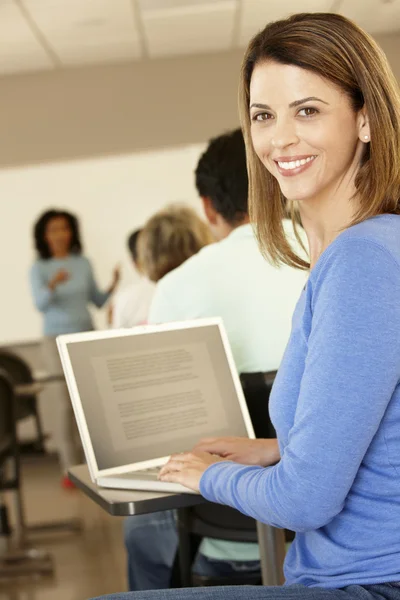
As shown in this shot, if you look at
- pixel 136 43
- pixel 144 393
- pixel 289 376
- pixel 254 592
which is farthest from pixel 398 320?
pixel 136 43

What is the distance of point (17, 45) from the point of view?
19.1 feet

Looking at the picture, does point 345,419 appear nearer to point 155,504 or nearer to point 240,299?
point 155,504

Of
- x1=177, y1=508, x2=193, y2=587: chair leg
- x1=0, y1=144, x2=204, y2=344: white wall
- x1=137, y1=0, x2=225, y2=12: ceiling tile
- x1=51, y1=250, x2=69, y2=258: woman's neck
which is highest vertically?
x1=137, y1=0, x2=225, y2=12: ceiling tile

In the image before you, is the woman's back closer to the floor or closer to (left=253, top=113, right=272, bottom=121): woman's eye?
(left=253, top=113, right=272, bottom=121): woman's eye

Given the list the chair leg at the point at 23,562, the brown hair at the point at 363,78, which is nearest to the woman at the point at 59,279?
the chair leg at the point at 23,562

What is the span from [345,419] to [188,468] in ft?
1.36

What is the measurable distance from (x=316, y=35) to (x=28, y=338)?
17.7 ft

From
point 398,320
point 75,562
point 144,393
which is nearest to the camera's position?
point 398,320

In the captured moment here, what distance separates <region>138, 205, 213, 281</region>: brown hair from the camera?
9.70ft

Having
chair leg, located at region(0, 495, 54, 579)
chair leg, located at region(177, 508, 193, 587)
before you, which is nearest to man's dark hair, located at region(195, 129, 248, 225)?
chair leg, located at region(177, 508, 193, 587)

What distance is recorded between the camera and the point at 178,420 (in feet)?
5.39

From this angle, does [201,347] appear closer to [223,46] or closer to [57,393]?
[57,393]

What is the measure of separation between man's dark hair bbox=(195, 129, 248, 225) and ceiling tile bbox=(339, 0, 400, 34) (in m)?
3.54

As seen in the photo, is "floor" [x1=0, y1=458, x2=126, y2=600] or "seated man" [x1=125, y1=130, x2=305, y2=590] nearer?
"seated man" [x1=125, y1=130, x2=305, y2=590]
